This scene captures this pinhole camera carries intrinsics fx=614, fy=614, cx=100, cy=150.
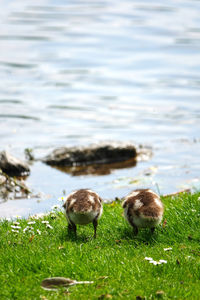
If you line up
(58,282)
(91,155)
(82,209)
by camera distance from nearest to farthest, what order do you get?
(58,282), (82,209), (91,155)

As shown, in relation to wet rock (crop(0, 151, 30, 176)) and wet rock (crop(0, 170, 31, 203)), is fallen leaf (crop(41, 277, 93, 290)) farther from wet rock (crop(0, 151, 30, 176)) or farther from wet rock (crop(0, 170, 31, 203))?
wet rock (crop(0, 151, 30, 176))

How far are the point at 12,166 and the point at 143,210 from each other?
635cm

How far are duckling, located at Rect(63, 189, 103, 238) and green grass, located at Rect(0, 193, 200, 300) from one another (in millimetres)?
238

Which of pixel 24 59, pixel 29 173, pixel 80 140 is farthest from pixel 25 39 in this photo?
pixel 29 173

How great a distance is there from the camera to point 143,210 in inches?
306

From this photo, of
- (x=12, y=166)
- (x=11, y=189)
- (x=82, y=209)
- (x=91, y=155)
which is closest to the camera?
(x=82, y=209)

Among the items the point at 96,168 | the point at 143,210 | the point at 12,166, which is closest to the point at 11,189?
the point at 12,166

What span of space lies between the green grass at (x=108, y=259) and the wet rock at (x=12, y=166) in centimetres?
506

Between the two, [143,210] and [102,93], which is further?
[102,93]

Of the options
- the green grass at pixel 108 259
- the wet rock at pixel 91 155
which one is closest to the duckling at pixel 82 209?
the green grass at pixel 108 259

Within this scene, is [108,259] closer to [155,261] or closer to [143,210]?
[155,261]

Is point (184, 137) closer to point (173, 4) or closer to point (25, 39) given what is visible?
point (25, 39)

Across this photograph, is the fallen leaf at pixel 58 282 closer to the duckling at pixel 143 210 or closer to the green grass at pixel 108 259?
the green grass at pixel 108 259

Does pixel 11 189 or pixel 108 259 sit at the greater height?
pixel 108 259
